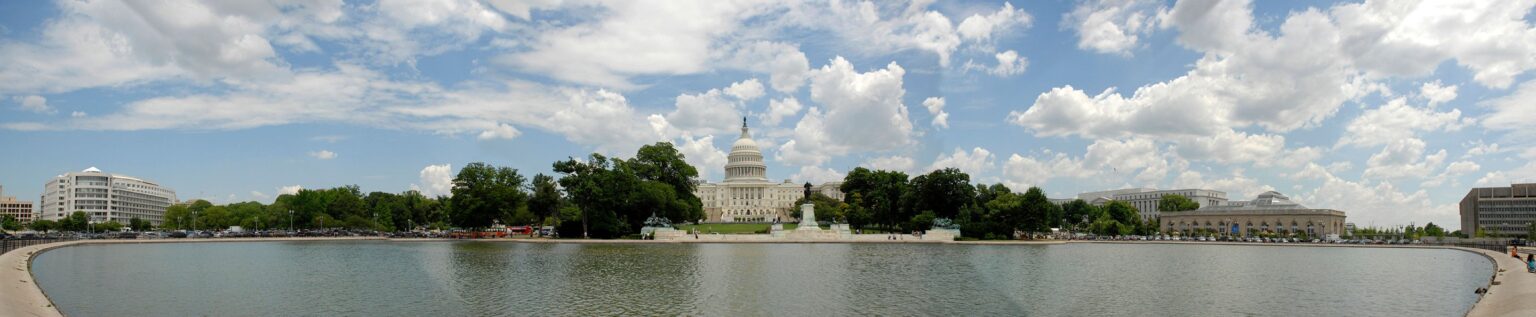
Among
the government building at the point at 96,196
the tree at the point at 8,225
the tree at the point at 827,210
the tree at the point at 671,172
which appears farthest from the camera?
the government building at the point at 96,196

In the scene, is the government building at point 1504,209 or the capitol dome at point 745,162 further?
the capitol dome at point 745,162

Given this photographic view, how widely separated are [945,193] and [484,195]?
1593 inches

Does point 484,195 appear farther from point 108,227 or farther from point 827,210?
point 108,227

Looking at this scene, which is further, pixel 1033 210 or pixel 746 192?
pixel 746 192

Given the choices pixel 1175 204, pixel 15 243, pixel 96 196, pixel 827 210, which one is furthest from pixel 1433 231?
pixel 96 196

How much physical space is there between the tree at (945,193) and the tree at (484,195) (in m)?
36.3

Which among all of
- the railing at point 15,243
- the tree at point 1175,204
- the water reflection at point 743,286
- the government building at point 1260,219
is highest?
the tree at point 1175,204

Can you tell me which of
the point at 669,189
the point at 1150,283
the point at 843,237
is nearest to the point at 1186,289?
the point at 1150,283

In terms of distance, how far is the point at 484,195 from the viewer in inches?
3356

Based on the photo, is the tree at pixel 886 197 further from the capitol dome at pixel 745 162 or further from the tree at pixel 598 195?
the capitol dome at pixel 745 162

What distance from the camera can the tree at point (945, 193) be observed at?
85.8 meters

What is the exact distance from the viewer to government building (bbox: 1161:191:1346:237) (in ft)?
397

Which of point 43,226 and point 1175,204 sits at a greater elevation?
point 1175,204

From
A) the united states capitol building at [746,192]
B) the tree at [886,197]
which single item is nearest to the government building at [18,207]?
the united states capitol building at [746,192]
